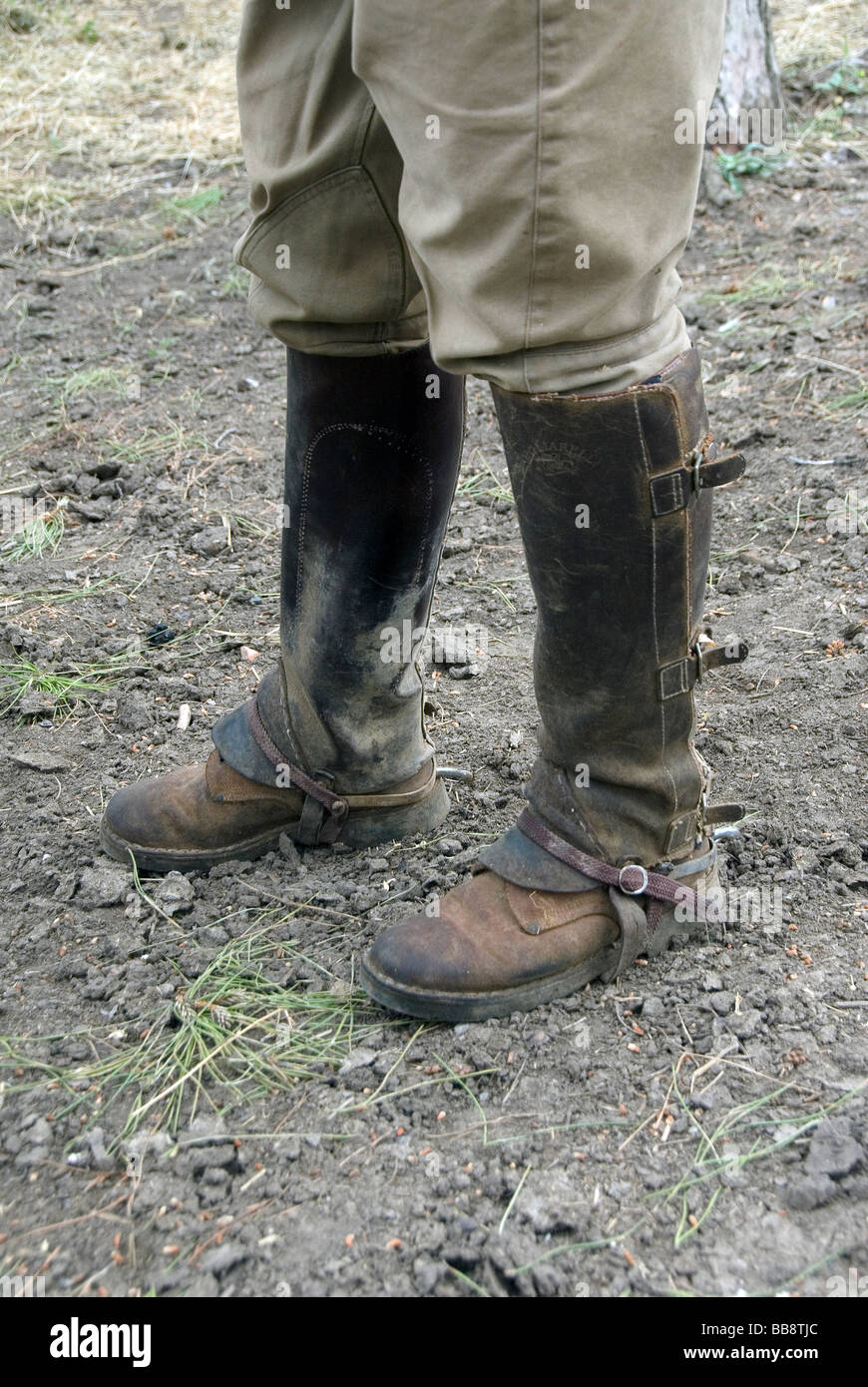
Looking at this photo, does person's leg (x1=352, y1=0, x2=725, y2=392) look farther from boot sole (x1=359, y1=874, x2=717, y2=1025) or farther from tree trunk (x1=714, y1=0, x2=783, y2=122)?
tree trunk (x1=714, y1=0, x2=783, y2=122)

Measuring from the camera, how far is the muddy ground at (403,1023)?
132 centimetres

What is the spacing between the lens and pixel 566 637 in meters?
1.53

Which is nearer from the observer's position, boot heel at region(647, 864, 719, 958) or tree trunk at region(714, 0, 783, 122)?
boot heel at region(647, 864, 719, 958)

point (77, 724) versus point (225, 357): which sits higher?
point (225, 357)

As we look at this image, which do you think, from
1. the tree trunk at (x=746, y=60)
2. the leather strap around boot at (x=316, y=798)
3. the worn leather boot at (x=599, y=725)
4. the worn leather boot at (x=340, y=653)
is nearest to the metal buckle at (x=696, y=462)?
the worn leather boot at (x=599, y=725)

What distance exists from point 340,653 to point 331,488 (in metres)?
0.25

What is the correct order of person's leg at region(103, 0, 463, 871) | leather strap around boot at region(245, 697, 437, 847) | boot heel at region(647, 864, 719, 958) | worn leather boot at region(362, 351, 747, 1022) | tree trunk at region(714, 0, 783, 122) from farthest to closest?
1. tree trunk at region(714, 0, 783, 122)
2. leather strap around boot at region(245, 697, 437, 847)
3. boot heel at region(647, 864, 719, 958)
4. person's leg at region(103, 0, 463, 871)
5. worn leather boot at region(362, 351, 747, 1022)

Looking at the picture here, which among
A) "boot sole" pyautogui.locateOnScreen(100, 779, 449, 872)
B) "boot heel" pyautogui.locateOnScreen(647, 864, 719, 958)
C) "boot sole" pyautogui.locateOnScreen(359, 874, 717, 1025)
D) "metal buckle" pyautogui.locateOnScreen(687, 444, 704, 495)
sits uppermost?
"metal buckle" pyautogui.locateOnScreen(687, 444, 704, 495)

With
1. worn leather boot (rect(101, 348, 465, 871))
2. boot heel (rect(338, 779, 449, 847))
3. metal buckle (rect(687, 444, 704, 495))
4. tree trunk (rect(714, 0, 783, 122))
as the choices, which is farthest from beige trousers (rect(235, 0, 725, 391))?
tree trunk (rect(714, 0, 783, 122))

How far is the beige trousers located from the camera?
46.4 inches

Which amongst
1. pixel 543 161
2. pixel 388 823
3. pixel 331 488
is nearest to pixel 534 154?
pixel 543 161

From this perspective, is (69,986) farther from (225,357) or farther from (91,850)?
(225,357)
